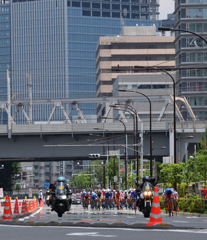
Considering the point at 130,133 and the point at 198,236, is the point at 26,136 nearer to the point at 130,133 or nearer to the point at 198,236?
the point at 130,133

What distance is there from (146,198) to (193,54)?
94.5 meters

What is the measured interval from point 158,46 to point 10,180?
66.3 m

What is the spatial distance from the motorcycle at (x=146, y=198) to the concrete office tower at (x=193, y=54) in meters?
92.7

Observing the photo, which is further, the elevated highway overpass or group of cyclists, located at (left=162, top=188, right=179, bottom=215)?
the elevated highway overpass

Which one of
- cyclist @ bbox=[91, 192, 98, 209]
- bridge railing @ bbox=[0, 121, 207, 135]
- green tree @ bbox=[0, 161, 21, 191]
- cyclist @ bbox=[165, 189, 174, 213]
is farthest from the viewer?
green tree @ bbox=[0, 161, 21, 191]

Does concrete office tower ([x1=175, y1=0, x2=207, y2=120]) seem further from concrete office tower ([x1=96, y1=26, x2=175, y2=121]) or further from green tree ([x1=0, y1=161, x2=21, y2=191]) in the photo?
concrete office tower ([x1=96, y1=26, x2=175, y2=121])

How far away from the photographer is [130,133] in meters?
75.1

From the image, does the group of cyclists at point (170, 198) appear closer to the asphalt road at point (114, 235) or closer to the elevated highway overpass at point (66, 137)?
the asphalt road at point (114, 235)

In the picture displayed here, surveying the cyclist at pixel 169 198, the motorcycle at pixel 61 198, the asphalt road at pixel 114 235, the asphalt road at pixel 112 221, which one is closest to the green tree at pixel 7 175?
the cyclist at pixel 169 198

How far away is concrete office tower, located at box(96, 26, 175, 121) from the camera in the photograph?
170 m

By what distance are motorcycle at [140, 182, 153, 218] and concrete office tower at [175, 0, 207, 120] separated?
9265 cm

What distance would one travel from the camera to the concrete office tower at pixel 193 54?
393 ft

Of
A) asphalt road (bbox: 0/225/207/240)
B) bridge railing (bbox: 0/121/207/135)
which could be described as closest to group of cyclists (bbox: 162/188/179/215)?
asphalt road (bbox: 0/225/207/240)

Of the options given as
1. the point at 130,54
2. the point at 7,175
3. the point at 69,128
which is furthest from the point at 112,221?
the point at 130,54
